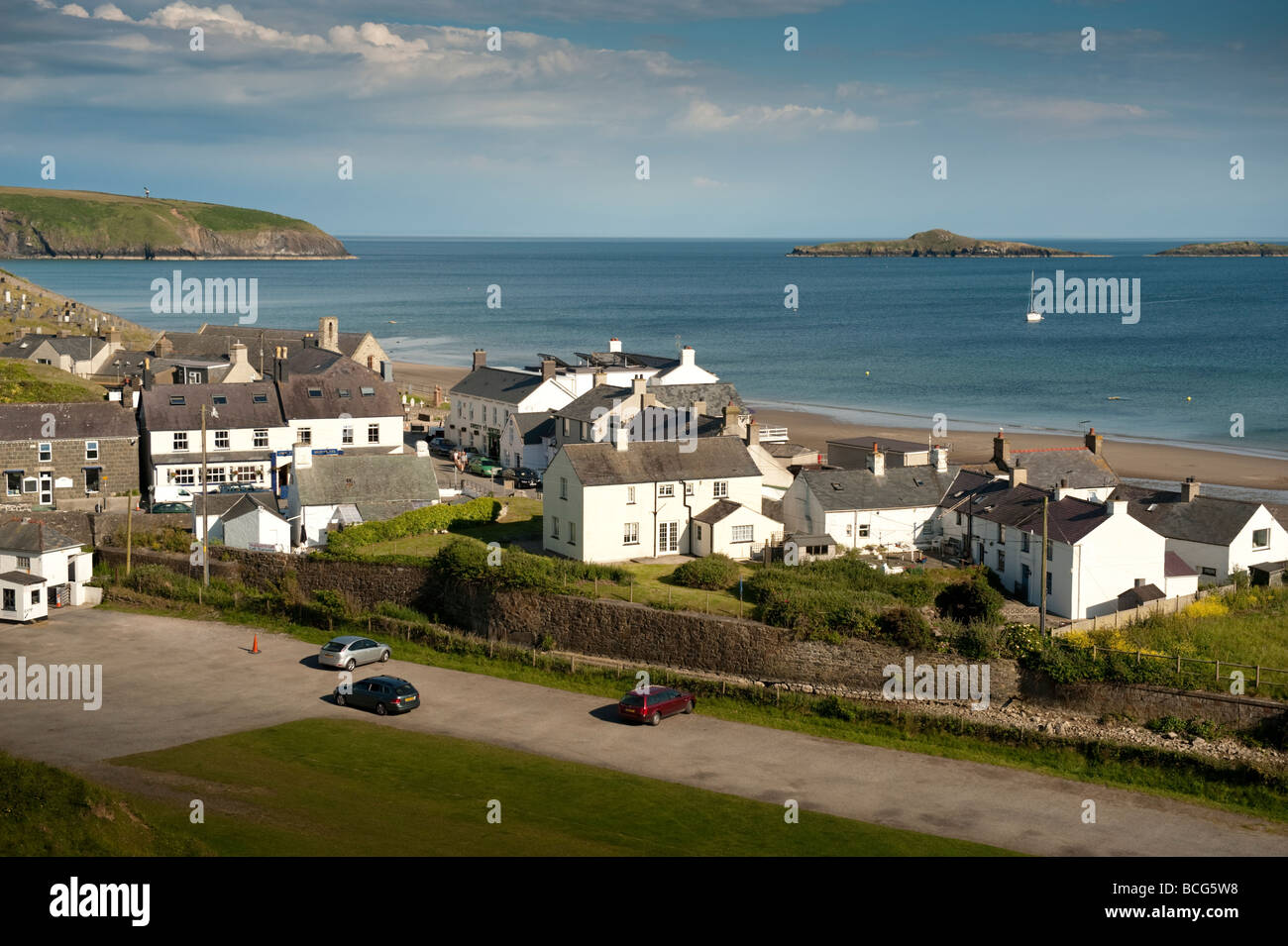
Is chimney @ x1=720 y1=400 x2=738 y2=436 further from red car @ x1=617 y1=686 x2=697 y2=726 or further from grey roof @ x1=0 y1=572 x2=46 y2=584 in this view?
grey roof @ x1=0 y1=572 x2=46 y2=584

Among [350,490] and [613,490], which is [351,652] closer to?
[613,490]

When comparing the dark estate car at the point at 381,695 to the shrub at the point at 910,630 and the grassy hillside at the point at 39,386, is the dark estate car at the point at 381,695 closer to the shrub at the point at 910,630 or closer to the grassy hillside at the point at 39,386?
the shrub at the point at 910,630

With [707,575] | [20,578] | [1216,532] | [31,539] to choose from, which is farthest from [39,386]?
[1216,532]

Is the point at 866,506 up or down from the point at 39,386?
down

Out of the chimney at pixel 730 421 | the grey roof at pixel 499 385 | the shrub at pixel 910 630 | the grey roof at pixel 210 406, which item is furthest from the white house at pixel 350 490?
the shrub at pixel 910 630
